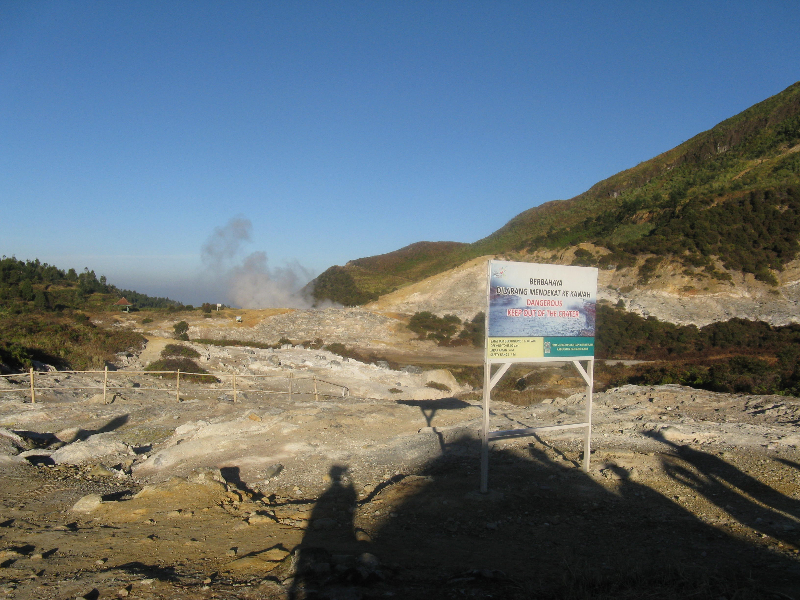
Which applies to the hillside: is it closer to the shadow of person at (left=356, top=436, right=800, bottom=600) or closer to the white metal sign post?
the white metal sign post

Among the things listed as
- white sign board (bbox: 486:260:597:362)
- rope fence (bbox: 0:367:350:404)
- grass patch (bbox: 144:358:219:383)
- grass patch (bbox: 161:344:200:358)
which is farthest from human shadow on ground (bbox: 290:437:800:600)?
grass patch (bbox: 161:344:200:358)

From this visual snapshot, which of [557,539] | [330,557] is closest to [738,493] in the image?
[557,539]

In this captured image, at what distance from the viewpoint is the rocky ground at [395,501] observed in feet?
15.2

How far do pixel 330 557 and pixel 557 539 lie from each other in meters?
2.84

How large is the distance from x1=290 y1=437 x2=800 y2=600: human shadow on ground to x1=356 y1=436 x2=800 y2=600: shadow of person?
0.05ft

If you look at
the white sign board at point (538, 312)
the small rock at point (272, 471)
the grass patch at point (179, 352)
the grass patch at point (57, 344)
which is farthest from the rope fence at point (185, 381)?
the white sign board at point (538, 312)

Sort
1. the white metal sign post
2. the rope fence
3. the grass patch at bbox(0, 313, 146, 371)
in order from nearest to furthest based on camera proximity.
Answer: the white metal sign post
the rope fence
the grass patch at bbox(0, 313, 146, 371)

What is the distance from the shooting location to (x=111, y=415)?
14.2m

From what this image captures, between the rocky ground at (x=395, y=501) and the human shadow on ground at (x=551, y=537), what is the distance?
3 cm

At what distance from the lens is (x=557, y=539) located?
6234 mm

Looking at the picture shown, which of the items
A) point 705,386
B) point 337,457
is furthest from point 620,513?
point 705,386

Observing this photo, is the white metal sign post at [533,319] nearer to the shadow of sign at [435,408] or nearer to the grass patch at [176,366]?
the shadow of sign at [435,408]

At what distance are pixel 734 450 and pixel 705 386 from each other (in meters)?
9.23

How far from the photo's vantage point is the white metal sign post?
777cm
